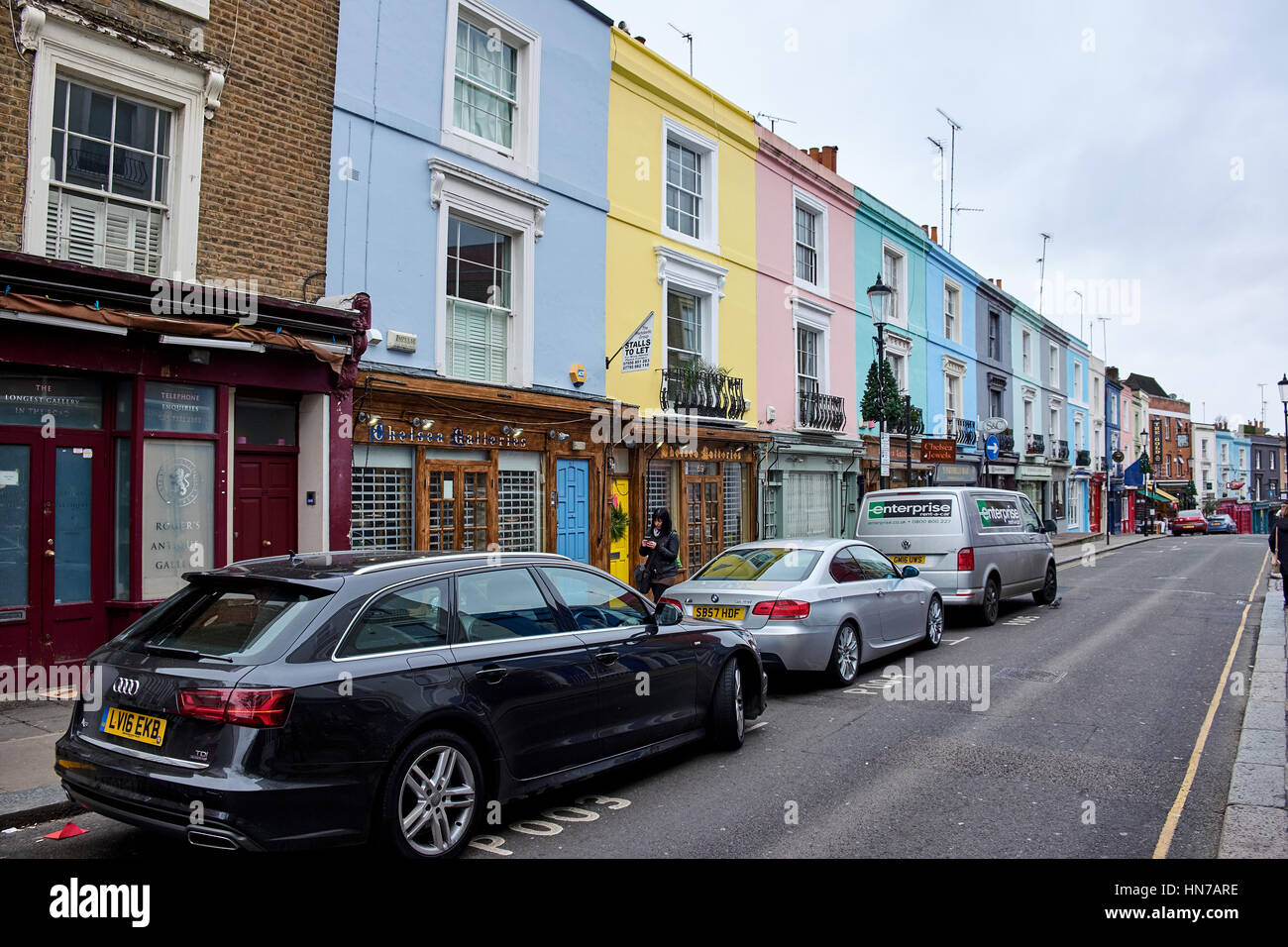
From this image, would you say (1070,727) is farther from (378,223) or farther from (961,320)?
(961,320)

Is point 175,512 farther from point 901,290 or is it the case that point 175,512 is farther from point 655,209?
point 901,290

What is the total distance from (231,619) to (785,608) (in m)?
5.31

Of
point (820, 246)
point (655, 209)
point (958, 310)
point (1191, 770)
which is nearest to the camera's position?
point (1191, 770)

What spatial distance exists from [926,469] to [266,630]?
23.7m

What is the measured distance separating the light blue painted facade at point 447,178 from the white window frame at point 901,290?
40.1 ft

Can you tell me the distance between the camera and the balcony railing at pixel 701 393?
15.8 meters

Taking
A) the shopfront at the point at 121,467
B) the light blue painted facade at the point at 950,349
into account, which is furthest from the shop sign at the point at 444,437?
the light blue painted facade at the point at 950,349

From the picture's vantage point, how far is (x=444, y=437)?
11.9 m

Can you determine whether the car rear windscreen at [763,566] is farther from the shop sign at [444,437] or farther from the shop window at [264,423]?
the shop window at [264,423]

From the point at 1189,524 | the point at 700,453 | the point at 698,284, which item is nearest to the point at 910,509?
the point at 700,453

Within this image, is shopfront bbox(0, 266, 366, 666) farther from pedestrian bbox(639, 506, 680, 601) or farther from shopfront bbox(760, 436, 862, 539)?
shopfront bbox(760, 436, 862, 539)

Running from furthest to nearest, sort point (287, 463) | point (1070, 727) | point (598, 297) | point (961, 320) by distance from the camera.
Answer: point (961, 320) < point (598, 297) < point (287, 463) < point (1070, 727)
